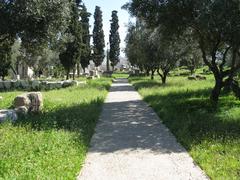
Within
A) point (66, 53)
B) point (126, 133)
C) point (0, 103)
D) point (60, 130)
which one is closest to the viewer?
point (60, 130)

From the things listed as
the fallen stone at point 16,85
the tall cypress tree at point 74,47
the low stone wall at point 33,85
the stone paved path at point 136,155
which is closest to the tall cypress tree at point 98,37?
the tall cypress tree at point 74,47

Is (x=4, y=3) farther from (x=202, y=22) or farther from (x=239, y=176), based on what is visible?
(x=239, y=176)

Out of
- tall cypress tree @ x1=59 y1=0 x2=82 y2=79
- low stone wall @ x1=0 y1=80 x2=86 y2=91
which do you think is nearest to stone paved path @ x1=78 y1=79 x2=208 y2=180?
low stone wall @ x1=0 y1=80 x2=86 y2=91

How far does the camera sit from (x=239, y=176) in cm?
791

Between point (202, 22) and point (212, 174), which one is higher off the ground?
point (202, 22)

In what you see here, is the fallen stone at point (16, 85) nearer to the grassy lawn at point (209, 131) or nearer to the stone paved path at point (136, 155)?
the grassy lawn at point (209, 131)

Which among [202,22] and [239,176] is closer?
[239,176]

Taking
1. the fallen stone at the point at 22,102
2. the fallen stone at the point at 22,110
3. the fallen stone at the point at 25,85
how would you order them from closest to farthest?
1. the fallen stone at the point at 22,110
2. the fallen stone at the point at 22,102
3. the fallen stone at the point at 25,85

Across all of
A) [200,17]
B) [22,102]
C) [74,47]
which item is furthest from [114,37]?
[22,102]

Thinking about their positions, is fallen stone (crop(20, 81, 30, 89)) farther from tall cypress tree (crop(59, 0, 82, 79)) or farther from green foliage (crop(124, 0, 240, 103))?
green foliage (crop(124, 0, 240, 103))

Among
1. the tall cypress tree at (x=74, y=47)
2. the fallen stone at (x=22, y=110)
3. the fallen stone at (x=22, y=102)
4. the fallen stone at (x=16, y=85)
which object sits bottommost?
the fallen stone at (x=16, y=85)

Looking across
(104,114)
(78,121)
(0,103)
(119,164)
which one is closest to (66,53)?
(0,103)

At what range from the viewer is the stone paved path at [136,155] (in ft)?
26.9

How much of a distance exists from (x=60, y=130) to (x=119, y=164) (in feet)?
11.5
